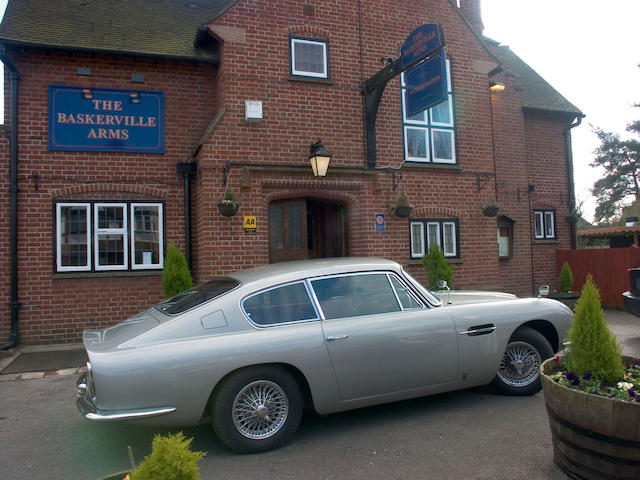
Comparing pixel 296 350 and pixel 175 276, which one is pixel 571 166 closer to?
pixel 175 276

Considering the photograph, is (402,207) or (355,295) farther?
(402,207)

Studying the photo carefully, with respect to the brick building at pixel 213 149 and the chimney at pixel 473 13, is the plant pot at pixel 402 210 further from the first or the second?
the chimney at pixel 473 13

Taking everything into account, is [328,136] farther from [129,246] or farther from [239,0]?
[129,246]

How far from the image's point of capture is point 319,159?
8.25m

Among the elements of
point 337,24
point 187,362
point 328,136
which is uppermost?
point 337,24

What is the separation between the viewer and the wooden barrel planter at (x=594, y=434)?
111 inches

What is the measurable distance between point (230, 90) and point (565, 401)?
23.2ft

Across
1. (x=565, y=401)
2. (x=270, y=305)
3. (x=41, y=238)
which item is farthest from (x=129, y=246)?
(x=565, y=401)

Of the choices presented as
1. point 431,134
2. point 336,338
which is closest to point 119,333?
point 336,338

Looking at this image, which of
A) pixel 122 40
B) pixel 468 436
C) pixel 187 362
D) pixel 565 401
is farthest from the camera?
pixel 122 40

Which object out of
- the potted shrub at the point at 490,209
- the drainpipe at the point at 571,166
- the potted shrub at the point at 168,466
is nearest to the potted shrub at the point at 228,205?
the potted shrub at the point at 490,209

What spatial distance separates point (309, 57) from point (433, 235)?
4.13 meters

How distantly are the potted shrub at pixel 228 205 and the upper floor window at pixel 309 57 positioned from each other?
2.63 metres

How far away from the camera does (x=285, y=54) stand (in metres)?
8.75
